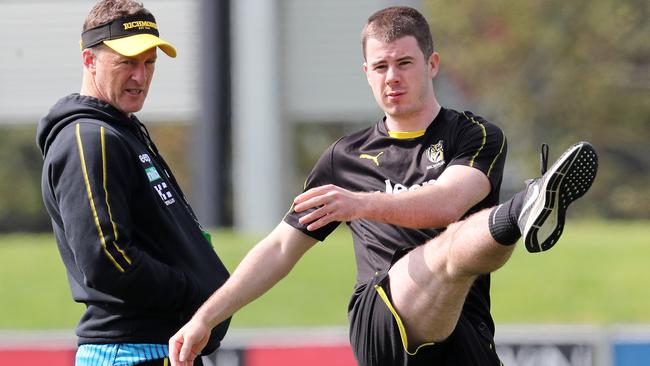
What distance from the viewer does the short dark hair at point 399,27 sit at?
4492 millimetres

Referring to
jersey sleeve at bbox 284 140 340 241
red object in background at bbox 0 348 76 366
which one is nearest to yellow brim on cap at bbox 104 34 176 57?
jersey sleeve at bbox 284 140 340 241

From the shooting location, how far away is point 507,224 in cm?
395

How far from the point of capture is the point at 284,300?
10.8 meters

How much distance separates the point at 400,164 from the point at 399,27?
1.65ft

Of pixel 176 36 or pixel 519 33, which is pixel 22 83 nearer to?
pixel 176 36

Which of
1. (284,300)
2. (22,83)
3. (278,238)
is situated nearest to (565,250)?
(284,300)

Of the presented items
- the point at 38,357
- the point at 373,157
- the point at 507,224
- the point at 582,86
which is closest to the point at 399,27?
the point at 373,157

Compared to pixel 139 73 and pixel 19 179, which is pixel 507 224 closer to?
pixel 139 73

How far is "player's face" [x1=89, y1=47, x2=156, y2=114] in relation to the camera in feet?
14.3

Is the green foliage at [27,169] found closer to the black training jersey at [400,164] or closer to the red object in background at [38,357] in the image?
the red object in background at [38,357]

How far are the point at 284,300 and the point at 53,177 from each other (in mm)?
6644

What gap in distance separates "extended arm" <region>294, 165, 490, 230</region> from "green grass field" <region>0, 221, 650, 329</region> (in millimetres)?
5978

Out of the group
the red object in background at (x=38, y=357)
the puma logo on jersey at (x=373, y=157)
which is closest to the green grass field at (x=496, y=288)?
the red object in background at (x=38, y=357)

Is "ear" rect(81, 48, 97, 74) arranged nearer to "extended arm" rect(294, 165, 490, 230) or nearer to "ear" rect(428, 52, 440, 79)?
"extended arm" rect(294, 165, 490, 230)
